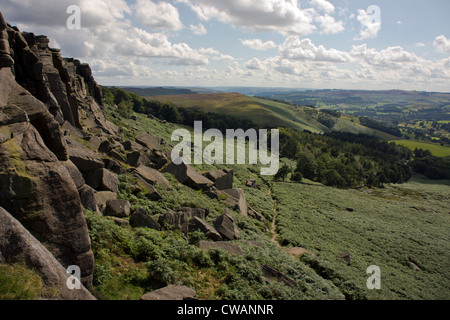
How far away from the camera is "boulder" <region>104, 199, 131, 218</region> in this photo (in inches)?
552

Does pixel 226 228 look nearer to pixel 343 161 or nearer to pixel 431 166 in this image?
pixel 343 161

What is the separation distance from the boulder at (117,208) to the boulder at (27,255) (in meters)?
6.56

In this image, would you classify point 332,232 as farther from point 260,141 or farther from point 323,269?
point 260,141

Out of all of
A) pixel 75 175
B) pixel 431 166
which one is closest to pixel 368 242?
pixel 75 175

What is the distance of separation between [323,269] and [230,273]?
34.0 feet

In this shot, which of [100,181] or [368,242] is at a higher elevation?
[100,181]

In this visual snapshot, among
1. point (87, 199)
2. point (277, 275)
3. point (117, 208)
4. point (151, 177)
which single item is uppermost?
point (87, 199)

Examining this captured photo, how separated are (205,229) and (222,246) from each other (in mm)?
2019

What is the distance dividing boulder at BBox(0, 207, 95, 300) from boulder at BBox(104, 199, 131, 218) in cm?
656

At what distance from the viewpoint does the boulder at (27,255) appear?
6.99 meters

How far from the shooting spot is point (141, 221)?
46.2 feet

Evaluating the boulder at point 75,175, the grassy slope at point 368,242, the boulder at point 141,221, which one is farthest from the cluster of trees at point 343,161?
the boulder at point 75,175

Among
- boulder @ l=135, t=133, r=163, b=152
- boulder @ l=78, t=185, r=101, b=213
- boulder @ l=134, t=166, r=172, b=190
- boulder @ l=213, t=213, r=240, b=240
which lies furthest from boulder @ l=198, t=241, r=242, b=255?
boulder @ l=135, t=133, r=163, b=152
